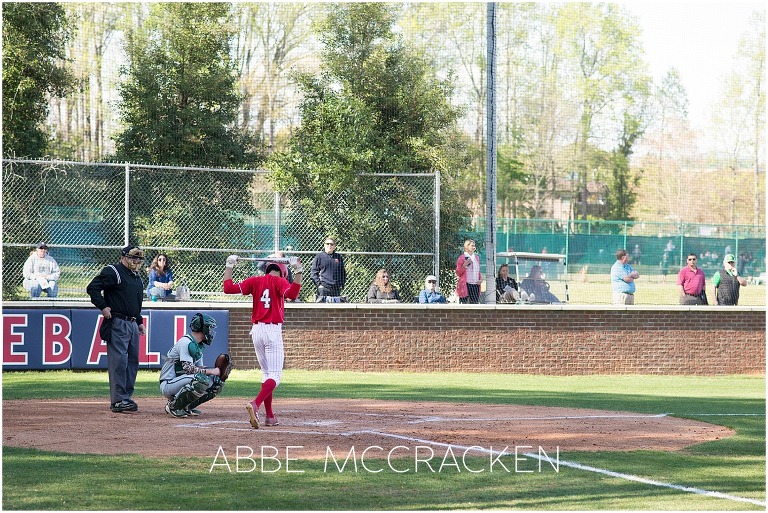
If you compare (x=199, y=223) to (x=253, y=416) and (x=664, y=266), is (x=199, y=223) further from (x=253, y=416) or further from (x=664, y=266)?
(x=664, y=266)

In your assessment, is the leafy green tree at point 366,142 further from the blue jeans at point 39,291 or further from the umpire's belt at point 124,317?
the umpire's belt at point 124,317

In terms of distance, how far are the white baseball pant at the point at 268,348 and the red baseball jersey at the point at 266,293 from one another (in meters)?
0.09

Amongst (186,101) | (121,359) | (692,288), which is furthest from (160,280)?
(186,101)

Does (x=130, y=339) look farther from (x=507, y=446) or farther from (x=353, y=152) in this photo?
(x=353, y=152)

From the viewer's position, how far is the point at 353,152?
19547 millimetres

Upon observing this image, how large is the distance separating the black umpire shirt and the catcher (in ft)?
3.28

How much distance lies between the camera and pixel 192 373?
35.3 ft

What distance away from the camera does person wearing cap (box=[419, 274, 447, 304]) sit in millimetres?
17719

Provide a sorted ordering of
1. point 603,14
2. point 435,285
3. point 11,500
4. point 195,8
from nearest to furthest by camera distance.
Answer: point 11,500 → point 435,285 → point 195,8 → point 603,14

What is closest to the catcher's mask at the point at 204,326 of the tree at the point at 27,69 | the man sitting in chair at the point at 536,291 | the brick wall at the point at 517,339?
the brick wall at the point at 517,339

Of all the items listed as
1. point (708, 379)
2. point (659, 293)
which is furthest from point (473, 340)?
point (659, 293)

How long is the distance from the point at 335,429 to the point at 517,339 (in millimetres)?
8127

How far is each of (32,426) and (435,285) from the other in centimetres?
874

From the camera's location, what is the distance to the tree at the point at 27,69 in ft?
80.4
